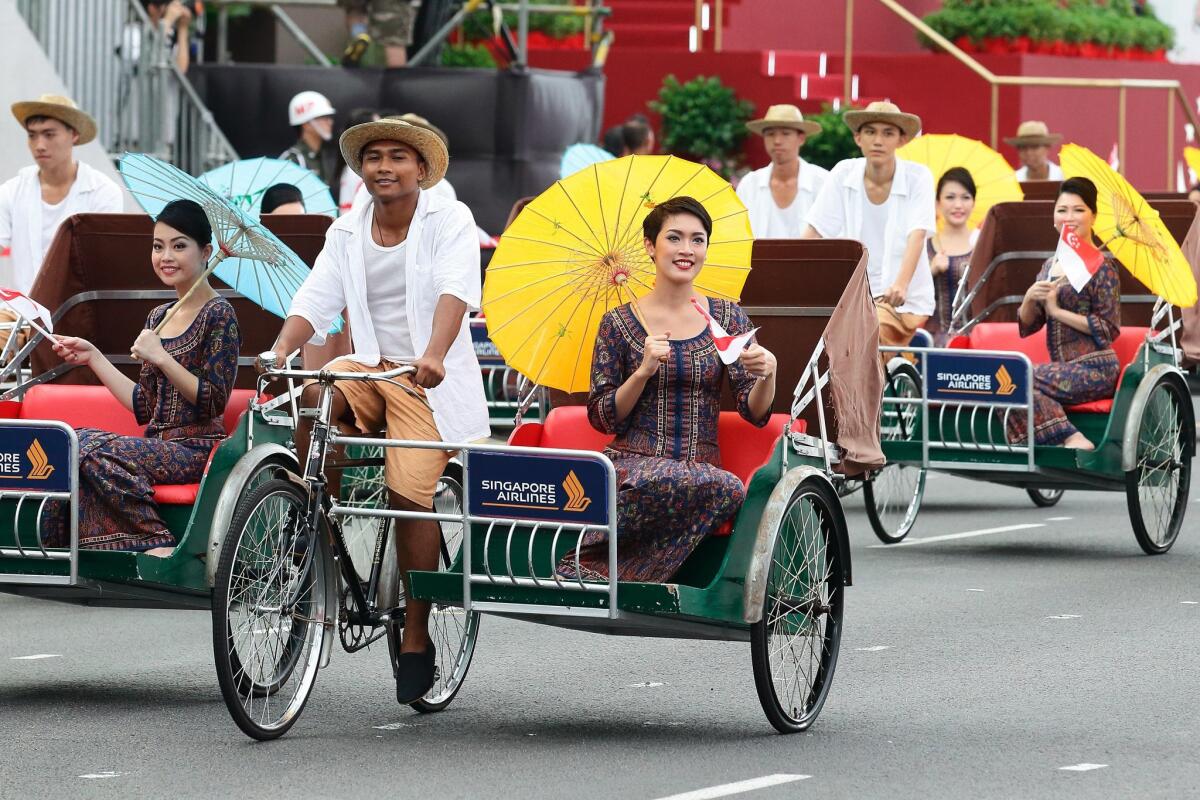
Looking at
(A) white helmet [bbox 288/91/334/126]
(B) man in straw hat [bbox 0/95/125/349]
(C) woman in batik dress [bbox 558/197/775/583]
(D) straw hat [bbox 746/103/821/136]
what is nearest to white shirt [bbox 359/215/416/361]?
(C) woman in batik dress [bbox 558/197/775/583]

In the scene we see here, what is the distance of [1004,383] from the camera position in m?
11.7

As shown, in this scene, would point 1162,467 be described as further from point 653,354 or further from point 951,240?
point 653,354

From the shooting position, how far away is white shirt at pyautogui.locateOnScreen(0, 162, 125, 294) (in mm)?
11445

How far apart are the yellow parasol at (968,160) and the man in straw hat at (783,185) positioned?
1.74 m

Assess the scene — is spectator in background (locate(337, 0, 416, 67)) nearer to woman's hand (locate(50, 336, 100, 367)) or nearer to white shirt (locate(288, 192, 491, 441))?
woman's hand (locate(50, 336, 100, 367))

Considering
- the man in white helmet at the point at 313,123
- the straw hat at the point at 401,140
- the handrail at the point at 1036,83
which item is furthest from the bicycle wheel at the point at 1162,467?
the handrail at the point at 1036,83

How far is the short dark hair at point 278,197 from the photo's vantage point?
1288 centimetres

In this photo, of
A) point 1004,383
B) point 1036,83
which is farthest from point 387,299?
point 1036,83

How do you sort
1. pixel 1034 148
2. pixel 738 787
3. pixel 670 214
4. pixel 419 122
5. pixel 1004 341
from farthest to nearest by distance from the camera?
pixel 1034 148 < pixel 1004 341 < pixel 419 122 < pixel 670 214 < pixel 738 787

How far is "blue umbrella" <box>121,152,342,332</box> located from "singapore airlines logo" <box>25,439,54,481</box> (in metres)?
0.93

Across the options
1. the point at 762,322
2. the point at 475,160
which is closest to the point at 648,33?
the point at 475,160

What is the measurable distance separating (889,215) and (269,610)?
6.75 meters

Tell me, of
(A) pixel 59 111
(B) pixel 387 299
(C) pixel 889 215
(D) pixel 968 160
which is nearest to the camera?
(B) pixel 387 299

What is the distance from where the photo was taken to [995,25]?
87.1ft
